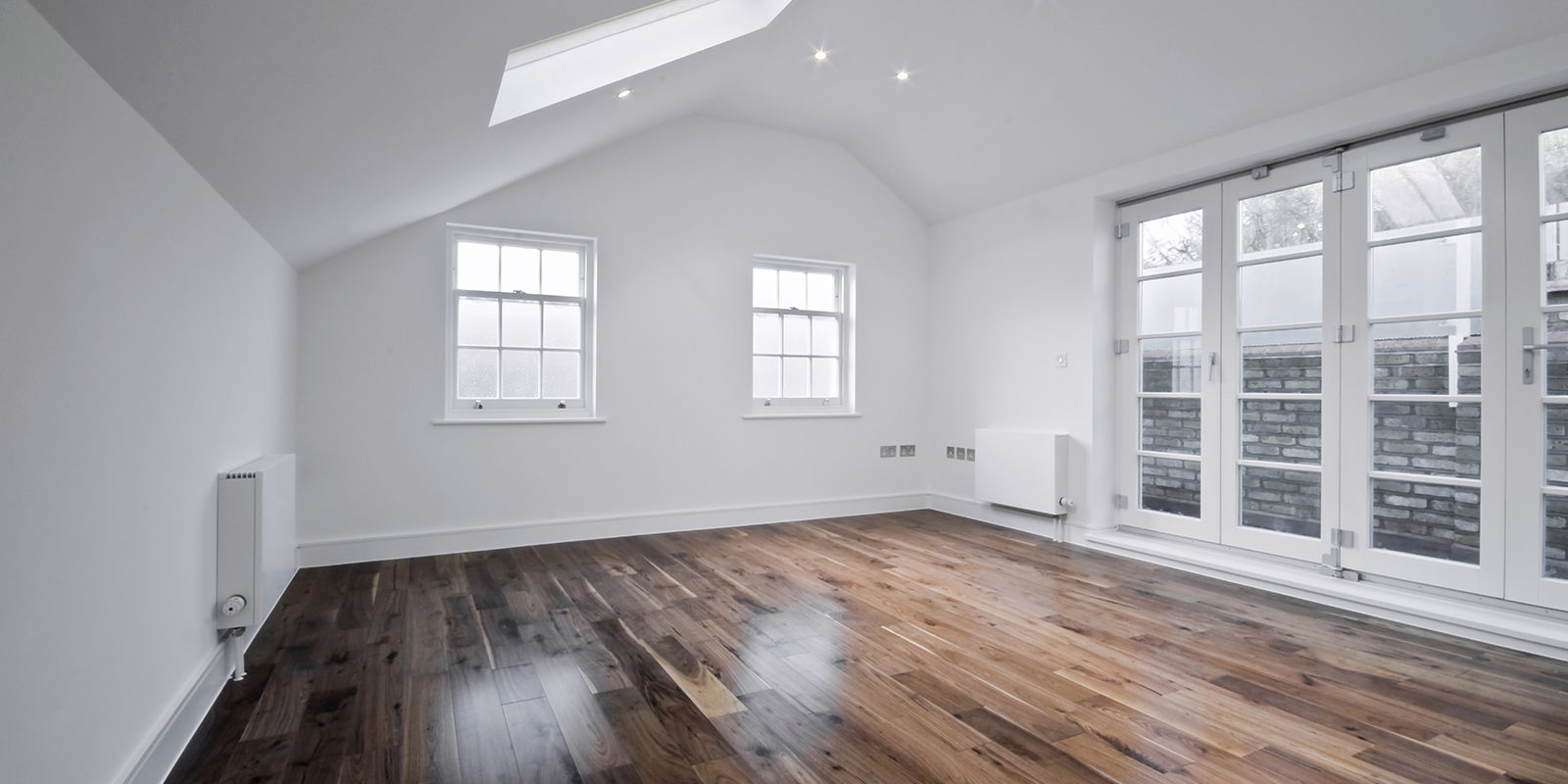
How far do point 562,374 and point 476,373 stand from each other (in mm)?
537

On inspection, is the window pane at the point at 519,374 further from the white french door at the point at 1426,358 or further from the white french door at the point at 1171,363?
the white french door at the point at 1426,358

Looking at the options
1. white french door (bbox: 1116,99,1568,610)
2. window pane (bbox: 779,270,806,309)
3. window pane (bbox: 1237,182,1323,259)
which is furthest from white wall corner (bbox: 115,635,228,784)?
window pane (bbox: 1237,182,1323,259)

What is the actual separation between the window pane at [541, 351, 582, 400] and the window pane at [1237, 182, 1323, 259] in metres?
4.18

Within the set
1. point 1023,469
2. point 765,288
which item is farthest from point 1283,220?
point 765,288

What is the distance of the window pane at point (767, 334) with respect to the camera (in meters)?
5.80

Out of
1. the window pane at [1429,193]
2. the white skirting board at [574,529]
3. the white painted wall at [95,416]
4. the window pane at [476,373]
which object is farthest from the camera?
the window pane at [476,373]

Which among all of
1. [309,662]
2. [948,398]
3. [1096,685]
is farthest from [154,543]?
[948,398]

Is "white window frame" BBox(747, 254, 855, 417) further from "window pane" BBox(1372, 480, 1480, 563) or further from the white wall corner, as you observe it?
the white wall corner

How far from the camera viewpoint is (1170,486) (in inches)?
185

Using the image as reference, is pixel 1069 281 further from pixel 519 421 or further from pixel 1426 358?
pixel 519 421

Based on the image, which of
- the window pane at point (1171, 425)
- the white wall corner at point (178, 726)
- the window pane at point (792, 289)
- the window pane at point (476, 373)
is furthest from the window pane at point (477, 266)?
the window pane at point (1171, 425)

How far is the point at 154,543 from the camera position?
6.44ft

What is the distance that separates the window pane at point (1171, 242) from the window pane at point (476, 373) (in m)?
4.28

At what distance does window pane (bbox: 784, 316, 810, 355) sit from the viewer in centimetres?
594
